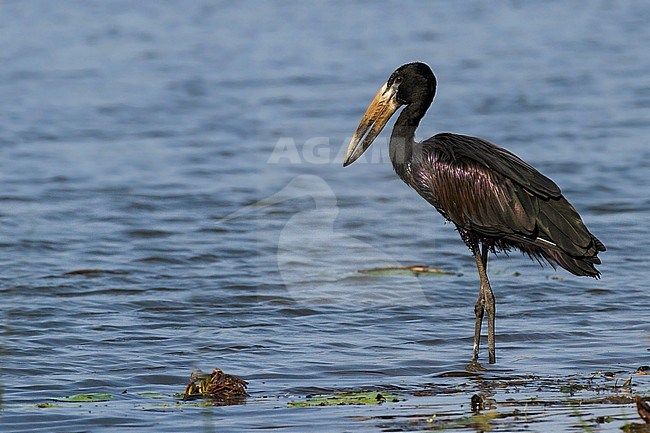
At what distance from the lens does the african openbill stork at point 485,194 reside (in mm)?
7422

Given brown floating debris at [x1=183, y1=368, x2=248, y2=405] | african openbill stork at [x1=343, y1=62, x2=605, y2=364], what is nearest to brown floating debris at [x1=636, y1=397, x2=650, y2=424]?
african openbill stork at [x1=343, y1=62, x2=605, y2=364]

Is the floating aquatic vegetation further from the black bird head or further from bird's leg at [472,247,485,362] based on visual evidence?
bird's leg at [472,247,485,362]

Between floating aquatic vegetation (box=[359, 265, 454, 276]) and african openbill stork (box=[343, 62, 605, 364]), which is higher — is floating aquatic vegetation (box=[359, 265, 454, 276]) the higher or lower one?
the higher one

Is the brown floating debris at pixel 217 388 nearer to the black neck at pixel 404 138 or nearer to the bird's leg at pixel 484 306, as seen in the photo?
the bird's leg at pixel 484 306

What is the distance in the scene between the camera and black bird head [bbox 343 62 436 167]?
836cm

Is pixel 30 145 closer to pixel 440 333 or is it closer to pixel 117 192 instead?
pixel 117 192

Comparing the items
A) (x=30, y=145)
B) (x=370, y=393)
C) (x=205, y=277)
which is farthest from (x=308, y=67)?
(x=370, y=393)

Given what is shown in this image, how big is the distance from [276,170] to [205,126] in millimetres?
2769

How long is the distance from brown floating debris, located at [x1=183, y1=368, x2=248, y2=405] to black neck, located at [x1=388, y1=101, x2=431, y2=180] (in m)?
1.99

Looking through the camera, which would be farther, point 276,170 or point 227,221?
point 276,170

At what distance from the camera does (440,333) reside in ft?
27.8

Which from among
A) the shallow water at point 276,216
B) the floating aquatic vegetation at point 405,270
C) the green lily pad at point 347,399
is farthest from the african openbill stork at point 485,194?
the floating aquatic vegetation at point 405,270

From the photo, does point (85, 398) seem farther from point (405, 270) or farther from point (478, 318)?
point (405, 270)

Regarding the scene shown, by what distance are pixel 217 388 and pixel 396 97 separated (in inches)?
104
